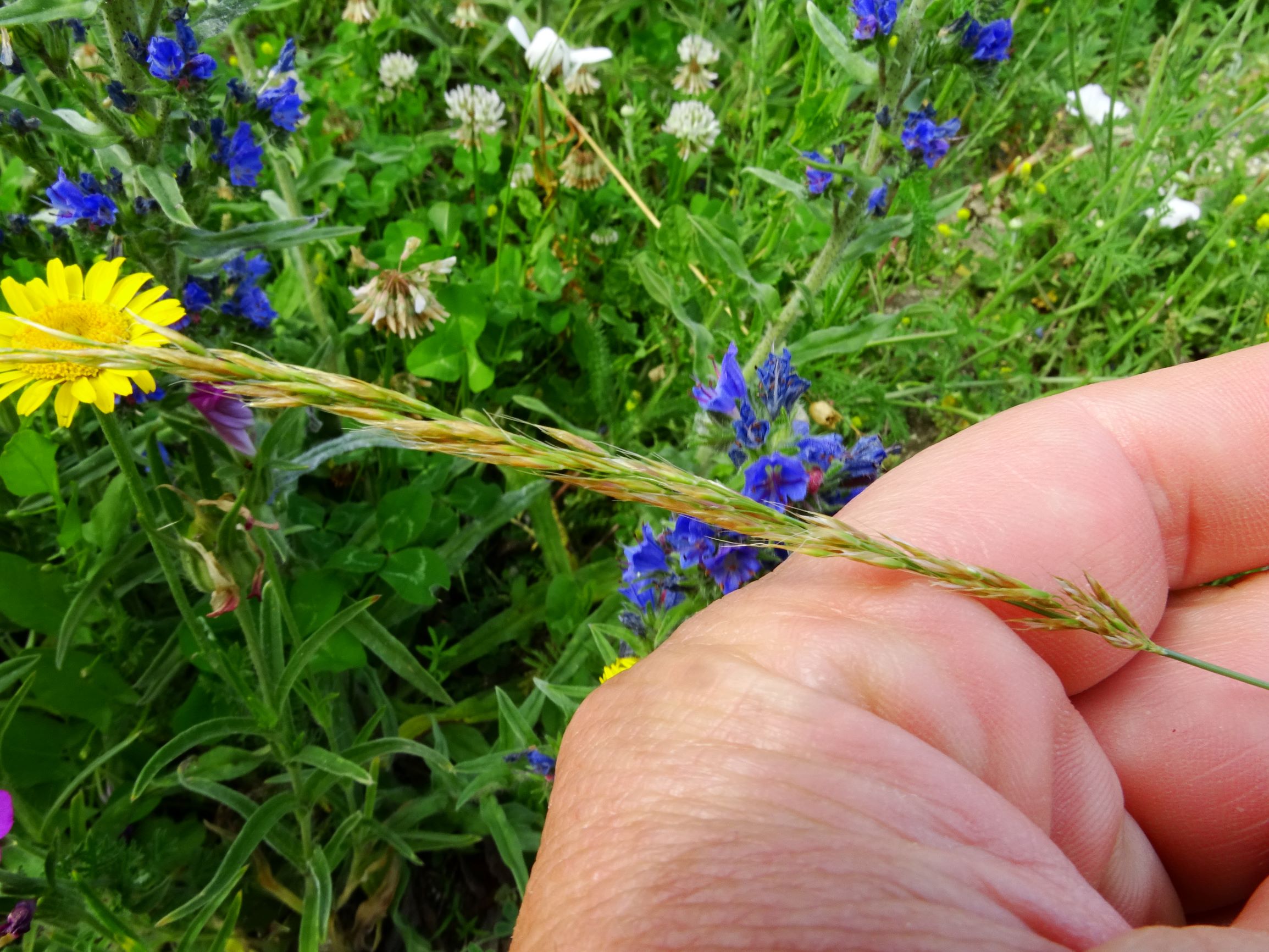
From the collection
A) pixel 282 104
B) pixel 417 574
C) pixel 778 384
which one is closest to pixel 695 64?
pixel 282 104

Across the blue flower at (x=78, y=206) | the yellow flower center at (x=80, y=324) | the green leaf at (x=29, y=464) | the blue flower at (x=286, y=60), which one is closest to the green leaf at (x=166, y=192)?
the blue flower at (x=78, y=206)

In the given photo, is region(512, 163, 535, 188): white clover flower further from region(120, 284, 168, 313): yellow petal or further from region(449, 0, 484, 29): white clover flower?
region(120, 284, 168, 313): yellow petal

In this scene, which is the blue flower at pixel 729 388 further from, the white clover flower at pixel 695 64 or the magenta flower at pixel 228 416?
the white clover flower at pixel 695 64

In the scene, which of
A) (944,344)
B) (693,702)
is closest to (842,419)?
(944,344)

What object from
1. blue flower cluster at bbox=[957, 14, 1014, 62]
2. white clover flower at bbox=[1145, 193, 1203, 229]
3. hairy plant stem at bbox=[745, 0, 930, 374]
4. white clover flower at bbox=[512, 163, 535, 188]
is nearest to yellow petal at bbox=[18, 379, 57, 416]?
hairy plant stem at bbox=[745, 0, 930, 374]

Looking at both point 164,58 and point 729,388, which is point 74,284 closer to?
point 164,58

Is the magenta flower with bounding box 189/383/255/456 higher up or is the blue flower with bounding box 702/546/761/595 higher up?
the magenta flower with bounding box 189/383/255/456
